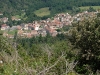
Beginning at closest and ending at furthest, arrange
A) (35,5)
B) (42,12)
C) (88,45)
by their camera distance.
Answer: (88,45) → (42,12) → (35,5)

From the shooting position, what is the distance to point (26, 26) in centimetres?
5997

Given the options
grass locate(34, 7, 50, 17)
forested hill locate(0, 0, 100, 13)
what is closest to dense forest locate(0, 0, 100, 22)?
forested hill locate(0, 0, 100, 13)

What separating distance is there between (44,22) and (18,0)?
26156 millimetres

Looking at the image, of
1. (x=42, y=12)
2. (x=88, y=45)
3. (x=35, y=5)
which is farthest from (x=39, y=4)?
(x=88, y=45)

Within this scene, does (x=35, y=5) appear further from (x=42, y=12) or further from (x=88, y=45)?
(x=88, y=45)

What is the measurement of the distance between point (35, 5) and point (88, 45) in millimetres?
73564

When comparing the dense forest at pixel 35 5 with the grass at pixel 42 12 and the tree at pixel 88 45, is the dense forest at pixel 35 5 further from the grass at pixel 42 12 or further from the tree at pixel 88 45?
the tree at pixel 88 45

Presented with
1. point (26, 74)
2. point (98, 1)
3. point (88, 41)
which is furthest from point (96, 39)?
point (98, 1)

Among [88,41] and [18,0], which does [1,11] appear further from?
[88,41]

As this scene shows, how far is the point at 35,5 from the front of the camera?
8156 centimetres

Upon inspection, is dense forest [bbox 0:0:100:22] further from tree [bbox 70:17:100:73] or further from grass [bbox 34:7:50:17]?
tree [bbox 70:17:100:73]

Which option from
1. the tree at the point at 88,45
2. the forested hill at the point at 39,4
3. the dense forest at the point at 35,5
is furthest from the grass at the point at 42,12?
the tree at the point at 88,45

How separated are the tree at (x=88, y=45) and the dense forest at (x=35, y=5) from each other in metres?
58.4

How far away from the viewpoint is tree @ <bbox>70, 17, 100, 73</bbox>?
8.20 meters
